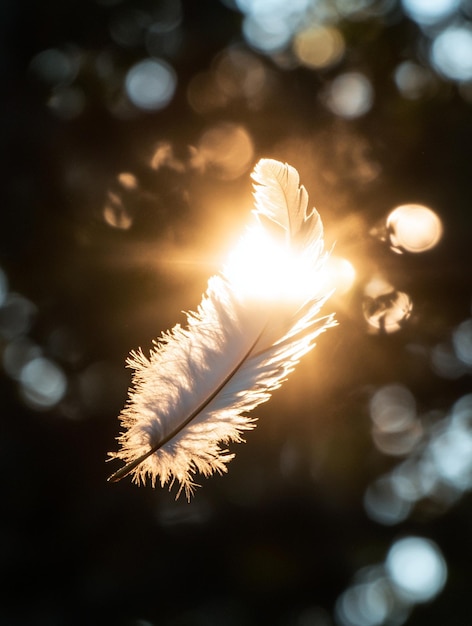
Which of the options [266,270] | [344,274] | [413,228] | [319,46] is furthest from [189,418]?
[319,46]

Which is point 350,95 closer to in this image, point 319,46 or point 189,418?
point 319,46

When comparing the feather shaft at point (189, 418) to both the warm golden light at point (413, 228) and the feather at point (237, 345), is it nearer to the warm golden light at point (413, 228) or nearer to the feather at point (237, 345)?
the feather at point (237, 345)

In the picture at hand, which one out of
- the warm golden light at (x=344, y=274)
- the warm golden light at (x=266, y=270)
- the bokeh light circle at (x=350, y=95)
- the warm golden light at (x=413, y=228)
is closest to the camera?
the warm golden light at (x=266, y=270)

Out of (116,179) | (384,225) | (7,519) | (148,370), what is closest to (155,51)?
(116,179)

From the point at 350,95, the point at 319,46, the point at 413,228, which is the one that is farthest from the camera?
the point at 319,46

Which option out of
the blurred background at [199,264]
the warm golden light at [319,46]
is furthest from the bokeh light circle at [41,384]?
the warm golden light at [319,46]

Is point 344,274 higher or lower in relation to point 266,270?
higher

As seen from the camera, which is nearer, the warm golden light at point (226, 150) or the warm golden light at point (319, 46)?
the warm golden light at point (226, 150)
